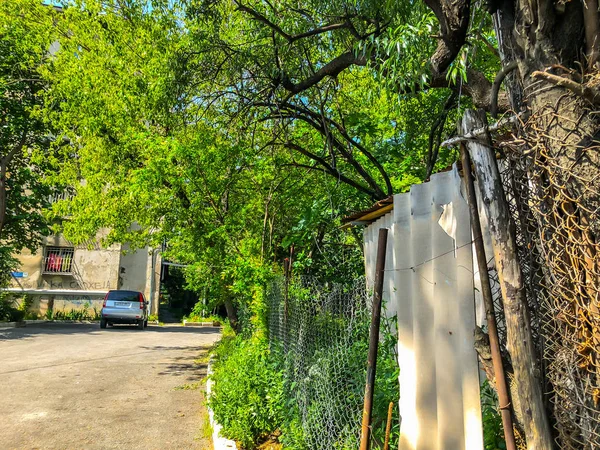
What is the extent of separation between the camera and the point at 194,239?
10.5 meters

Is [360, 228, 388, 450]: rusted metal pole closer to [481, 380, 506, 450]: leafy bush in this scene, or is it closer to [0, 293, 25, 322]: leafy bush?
[481, 380, 506, 450]: leafy bush

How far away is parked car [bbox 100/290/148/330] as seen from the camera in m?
20.8

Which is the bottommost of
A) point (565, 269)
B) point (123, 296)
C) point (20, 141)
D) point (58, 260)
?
point (565, 269)

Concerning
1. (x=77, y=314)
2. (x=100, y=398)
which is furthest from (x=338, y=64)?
(x=77, y=314)

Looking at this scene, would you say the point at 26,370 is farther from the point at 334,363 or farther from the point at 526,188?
the point at 526,188

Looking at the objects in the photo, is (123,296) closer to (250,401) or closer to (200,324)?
(200,324)

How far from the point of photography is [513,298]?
206 cm

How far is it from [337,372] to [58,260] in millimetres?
29295

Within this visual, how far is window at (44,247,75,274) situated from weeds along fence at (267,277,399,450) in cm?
2780

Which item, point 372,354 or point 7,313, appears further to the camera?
point 7,313

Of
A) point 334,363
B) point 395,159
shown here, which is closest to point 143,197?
point 395,159

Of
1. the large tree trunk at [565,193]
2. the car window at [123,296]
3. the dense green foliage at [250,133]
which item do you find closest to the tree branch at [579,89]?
the large tree trunk at [565,193]

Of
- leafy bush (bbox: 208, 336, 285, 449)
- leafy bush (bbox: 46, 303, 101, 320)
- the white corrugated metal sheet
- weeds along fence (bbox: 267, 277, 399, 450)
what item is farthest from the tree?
the white corrugated metal sheet

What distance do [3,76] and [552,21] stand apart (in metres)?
22.9
